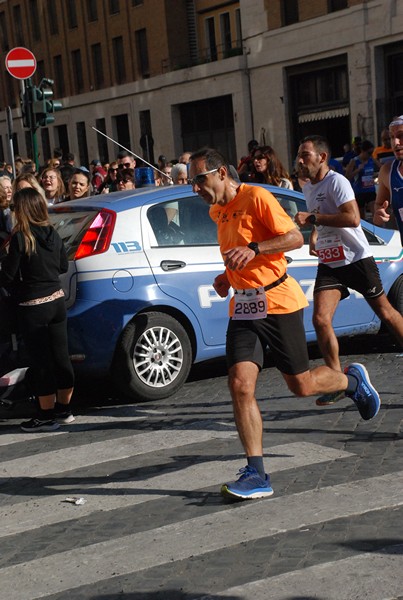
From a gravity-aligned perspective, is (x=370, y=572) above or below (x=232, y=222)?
below

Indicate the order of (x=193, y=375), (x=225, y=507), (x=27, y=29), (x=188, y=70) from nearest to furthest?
(x=225, y=507), (x=193, y=375), (x=188, y=70), (x=27, y=29)

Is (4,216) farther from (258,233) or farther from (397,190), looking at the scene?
(258,233)

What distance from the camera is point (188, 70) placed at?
44.6 meters

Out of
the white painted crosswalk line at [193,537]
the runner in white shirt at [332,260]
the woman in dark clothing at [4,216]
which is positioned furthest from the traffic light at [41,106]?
the white painted crosswalk line at [193,537]

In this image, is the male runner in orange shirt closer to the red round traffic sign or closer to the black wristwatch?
the black wristwatch

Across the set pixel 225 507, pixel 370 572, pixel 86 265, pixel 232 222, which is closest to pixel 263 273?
pixel 232 222

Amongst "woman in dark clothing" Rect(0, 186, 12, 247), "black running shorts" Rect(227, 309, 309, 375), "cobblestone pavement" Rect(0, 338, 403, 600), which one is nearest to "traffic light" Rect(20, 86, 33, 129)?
"woman in dark clothing" Rect(0, 186, 12, 247)

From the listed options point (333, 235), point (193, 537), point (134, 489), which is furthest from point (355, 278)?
point (193, 537)

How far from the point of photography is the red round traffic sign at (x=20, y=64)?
16.8 meters

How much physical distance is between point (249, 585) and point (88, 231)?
4353 millimetres

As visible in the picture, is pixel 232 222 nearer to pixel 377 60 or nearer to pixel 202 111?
pixel 377 60

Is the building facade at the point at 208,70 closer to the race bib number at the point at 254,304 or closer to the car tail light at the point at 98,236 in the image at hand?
the car tail light at the point at 98,236

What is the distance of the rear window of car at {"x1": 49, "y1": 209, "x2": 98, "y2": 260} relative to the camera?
825 centimetres

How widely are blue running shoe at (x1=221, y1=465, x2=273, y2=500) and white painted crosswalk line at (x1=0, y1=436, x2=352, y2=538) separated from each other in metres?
0.35
